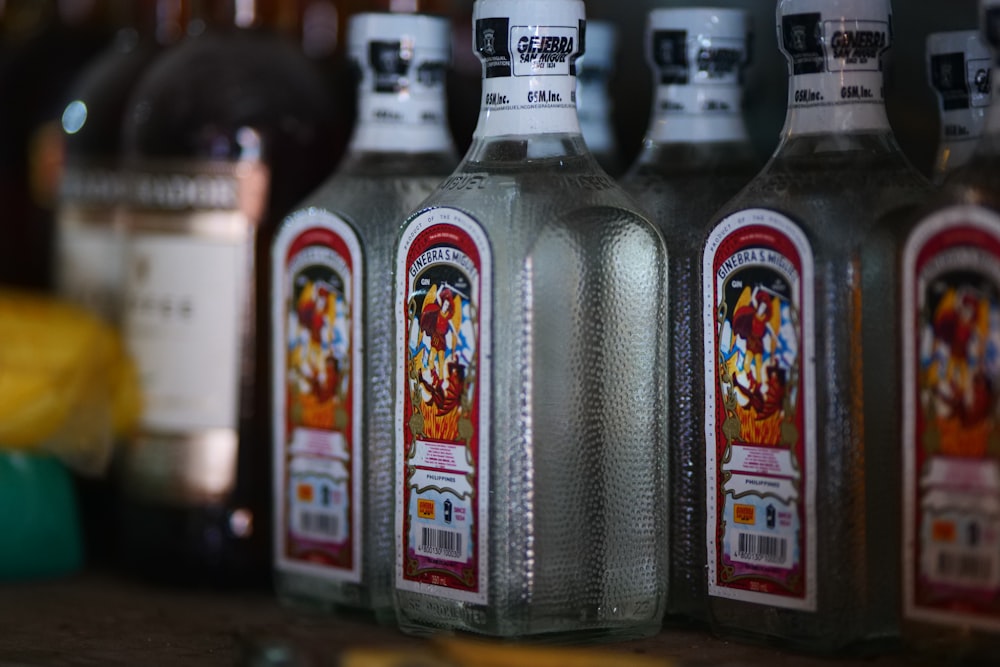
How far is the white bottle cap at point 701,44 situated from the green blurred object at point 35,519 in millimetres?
535

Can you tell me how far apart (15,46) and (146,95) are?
32 centimetres

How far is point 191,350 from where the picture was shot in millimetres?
1038

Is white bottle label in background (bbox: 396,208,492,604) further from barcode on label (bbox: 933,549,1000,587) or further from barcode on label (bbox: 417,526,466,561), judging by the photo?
barcode on label (bbox: 933,549,1000,587)

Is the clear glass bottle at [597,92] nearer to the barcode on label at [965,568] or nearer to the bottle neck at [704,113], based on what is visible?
the bottle neck at [704,113]

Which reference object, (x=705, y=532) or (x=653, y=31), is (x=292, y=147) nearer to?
(x=653, y=31)

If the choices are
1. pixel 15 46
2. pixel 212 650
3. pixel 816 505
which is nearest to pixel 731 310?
pixel 816 505

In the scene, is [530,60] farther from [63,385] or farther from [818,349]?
[63,385]

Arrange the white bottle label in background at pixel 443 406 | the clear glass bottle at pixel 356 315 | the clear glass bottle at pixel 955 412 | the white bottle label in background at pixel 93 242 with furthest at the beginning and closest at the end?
the white bottle label in background at pixel 93 242 → the clear glass bottle at pixel 356 315 → the white bottle label in background at pixel 443 406 → the clear glass bottle at pixel 955 412

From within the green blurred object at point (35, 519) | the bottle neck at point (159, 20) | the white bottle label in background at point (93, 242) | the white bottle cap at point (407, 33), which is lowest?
the green blurred object at point (35, 519)

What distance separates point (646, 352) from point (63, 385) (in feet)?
1.50

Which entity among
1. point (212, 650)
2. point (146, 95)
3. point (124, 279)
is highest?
point (146, 95)

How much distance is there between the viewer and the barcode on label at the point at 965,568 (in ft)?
2.33

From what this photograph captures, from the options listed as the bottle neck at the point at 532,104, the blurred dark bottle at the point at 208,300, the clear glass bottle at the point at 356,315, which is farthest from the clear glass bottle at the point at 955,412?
the blurred dark bottle at the point at 208,300

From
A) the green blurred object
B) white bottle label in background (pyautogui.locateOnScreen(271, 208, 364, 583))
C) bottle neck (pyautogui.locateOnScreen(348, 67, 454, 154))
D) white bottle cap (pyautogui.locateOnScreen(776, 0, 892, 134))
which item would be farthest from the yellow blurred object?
white bottle cap (pyautogui.locateOnScreen(776, 0, 892, 134))
